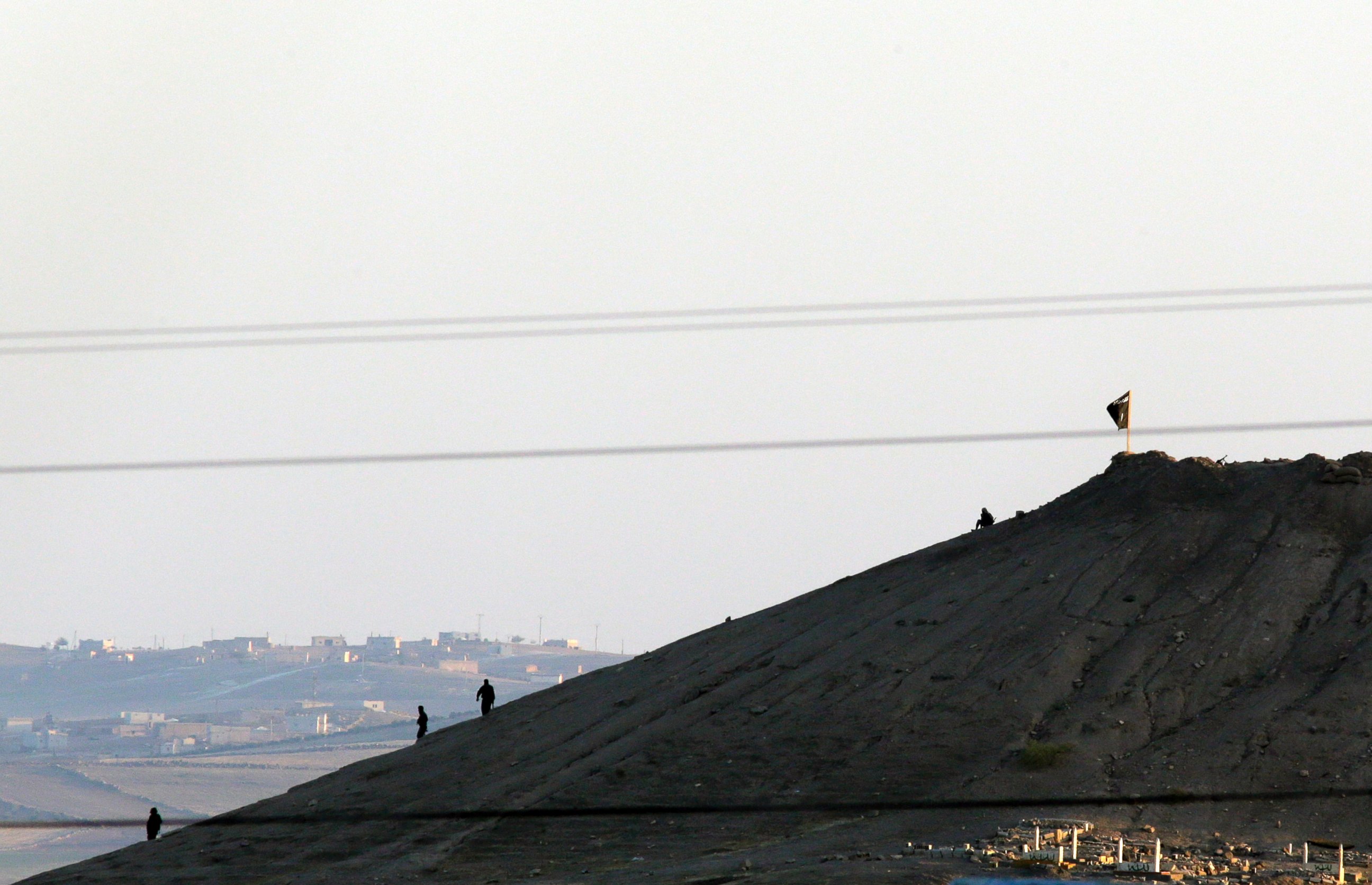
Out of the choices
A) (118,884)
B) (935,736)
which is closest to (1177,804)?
(935,736)

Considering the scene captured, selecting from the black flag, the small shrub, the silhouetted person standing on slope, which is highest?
the black flag

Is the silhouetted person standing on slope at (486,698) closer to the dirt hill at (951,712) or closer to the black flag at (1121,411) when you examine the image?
the dirt hill at (951,712)

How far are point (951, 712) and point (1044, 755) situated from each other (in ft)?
17.9

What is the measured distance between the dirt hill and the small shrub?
0.13 m

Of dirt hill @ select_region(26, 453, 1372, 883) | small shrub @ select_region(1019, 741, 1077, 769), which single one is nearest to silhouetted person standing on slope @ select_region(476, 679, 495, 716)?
dirt hill @ select_region(26, 453, 1372, 883)

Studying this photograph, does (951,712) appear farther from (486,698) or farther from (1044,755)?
(486,698)

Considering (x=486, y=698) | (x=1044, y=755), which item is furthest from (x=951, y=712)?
(x=486, y=698)

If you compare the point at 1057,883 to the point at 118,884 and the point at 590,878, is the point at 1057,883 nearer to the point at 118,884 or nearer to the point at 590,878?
the point at 590,878

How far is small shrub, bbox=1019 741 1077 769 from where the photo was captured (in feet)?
167

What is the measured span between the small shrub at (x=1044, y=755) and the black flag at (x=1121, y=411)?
16906 millimetres

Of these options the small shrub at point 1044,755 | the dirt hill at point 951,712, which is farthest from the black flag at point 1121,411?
the small shrub at point 1044,755

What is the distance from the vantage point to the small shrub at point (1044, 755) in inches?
2005

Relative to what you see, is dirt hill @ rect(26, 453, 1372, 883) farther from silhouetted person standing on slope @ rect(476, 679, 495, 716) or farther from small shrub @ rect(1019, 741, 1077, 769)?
silhouetted person standing on slope @ rect(476, 679, 495, 716)

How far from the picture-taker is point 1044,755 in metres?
51.2
